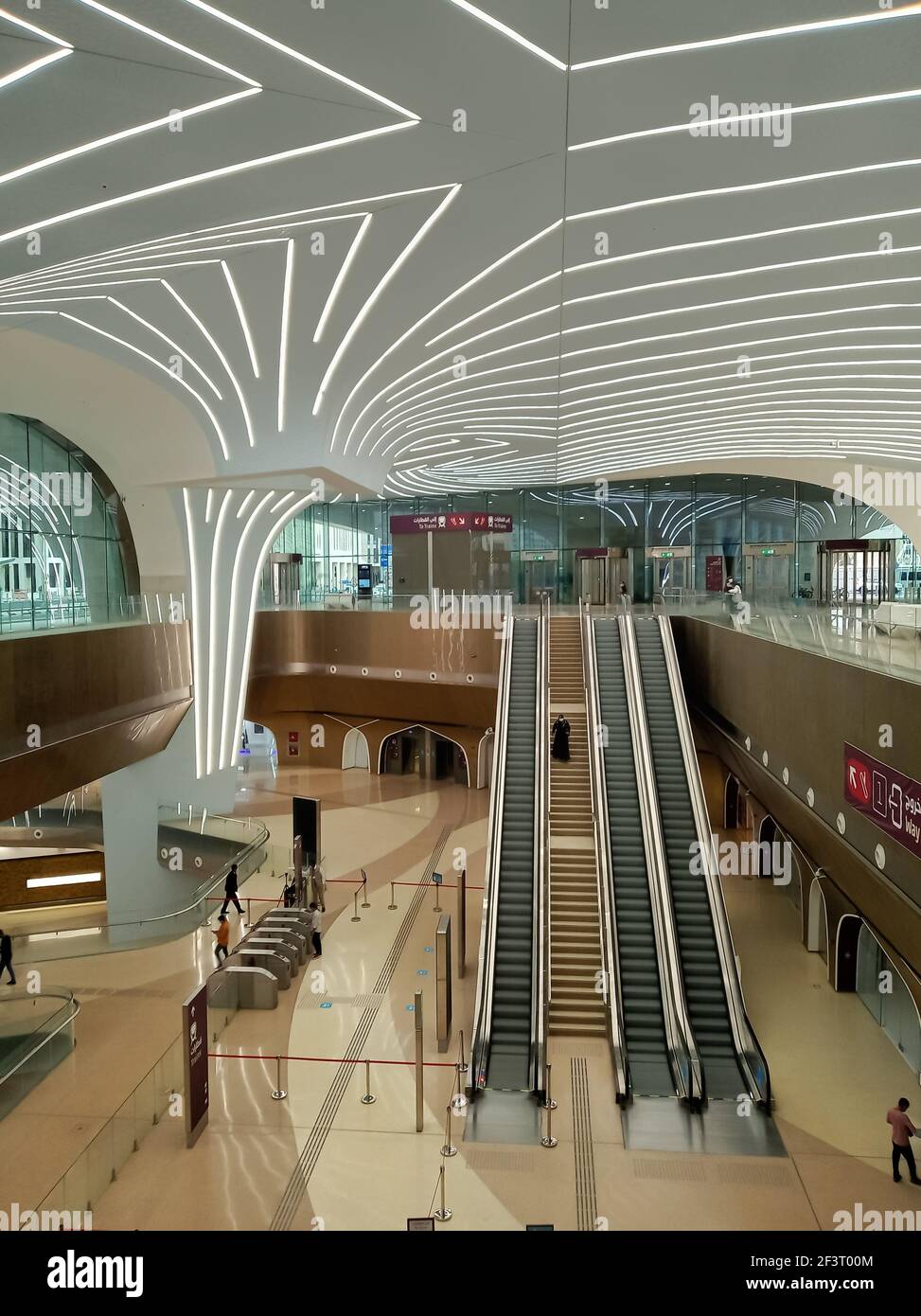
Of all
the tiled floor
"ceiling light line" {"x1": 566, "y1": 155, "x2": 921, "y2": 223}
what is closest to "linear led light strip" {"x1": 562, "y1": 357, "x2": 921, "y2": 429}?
"ceiling light line" {"x1": 566, "y1": 155, "x2": 921, "y2": 223}

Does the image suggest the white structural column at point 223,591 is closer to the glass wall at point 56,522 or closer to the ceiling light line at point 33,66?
the glass wall at point 56,522

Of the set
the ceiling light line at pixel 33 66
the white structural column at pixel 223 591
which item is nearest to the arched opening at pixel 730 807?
the white structural column at pixel 223 591

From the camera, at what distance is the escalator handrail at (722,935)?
35.0 ft

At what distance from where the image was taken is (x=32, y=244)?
772cm

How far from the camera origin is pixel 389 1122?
961 cm

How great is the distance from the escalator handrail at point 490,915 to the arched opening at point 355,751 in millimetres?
11554

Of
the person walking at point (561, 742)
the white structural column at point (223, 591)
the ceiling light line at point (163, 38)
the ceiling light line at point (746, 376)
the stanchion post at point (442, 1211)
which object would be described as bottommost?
the stanchion post at point (442, 1211)

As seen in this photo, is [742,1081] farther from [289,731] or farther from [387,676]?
[289,731]

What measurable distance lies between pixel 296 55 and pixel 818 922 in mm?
13788

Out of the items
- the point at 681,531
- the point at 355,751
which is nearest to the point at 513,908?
the point at 355,751

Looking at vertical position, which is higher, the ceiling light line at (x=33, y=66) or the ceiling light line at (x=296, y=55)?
the ceiling light line at (x=296, y=55)

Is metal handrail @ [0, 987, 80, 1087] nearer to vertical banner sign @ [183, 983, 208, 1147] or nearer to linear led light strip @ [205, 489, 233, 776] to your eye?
vertical banner sign @ [183, 983, 208, 1147]
